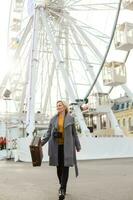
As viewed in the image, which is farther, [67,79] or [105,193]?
[67,79]

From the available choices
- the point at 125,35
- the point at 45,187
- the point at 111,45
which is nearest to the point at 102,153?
the point at 111,45

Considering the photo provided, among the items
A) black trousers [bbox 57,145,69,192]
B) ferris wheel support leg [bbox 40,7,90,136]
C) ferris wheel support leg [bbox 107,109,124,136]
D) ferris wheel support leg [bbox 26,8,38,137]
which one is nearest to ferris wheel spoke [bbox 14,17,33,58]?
ferris wheel support leg [bbox 26,8,38,137]

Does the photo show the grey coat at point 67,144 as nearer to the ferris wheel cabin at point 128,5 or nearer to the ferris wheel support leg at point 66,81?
the ferris wheel cabin at point 128,5

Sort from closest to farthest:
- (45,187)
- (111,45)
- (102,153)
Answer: (45,187) → (111,45) → (102,153)

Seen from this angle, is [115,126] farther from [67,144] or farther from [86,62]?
[67,144]

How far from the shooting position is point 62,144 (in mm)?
7211

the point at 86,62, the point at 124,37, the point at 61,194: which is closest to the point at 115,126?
the point at 86,62

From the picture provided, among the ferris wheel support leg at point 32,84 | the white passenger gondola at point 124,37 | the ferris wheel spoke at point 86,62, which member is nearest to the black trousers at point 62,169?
the white passenger gondola at point 124,37

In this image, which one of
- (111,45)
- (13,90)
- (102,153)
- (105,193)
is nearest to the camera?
(105,193)

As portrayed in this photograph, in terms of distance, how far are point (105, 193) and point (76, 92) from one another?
1876 centimetres

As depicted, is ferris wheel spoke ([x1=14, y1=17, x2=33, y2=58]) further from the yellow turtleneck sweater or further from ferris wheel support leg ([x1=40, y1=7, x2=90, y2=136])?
the yellow turtleneck sweater

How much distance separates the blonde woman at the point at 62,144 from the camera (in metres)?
7.08

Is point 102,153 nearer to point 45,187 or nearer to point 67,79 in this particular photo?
point 67,79

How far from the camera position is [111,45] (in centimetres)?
2244
